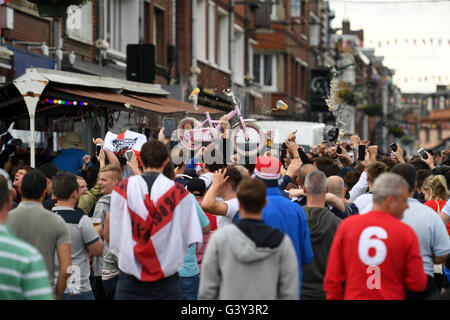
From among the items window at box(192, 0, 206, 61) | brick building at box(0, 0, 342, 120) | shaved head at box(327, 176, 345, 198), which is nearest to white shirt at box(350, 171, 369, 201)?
shaved head at box(327, 176, 345, 198)

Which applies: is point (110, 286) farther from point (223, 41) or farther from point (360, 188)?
point (223, 41)

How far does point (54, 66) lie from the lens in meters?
18.1

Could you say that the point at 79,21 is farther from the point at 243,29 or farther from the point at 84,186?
the point at 243,29

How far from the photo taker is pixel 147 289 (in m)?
6.54

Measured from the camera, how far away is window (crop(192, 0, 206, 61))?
1151 inches

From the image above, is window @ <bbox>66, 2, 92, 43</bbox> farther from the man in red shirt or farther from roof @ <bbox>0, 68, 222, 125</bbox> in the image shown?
the man in red shirt

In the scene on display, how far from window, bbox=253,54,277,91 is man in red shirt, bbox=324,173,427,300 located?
37027mm

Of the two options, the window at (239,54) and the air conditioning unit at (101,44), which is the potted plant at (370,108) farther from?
the air conditioning unit at (101,44)

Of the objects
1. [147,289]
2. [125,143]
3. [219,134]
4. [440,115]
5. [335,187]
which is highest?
[440,115]

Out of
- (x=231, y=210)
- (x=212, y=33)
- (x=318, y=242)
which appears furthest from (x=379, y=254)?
(x=212, y=33)

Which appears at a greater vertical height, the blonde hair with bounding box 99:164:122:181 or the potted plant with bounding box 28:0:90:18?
the potted plant with bounding box 28:0:90:18

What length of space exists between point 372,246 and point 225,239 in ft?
3.18
